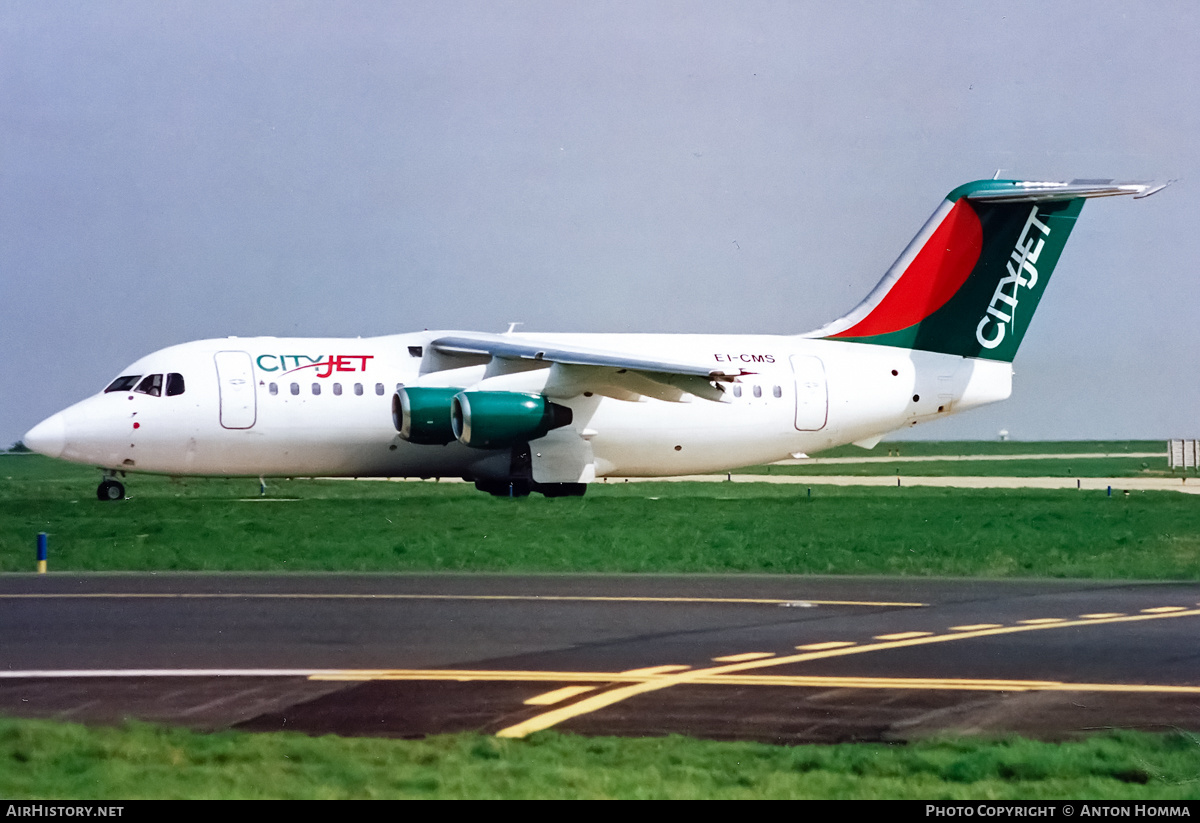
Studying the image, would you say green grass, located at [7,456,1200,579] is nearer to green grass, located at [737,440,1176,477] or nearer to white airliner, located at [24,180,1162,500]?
white airliner, located at [24,180,1162,500]

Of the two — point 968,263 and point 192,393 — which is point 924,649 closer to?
point 192,393

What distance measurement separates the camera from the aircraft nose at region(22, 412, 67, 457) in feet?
102

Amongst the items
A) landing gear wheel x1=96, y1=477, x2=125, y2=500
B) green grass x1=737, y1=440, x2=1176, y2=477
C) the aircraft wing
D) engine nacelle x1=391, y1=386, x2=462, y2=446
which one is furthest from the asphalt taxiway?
green grass x1=737, y1=440, x2=1176, y2=477

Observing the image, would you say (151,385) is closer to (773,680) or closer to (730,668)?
(730,668)

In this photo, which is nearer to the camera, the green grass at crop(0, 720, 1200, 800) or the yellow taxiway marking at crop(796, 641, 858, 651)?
the green grass at crop(0, 720, 1200, 800)

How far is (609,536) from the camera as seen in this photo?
25.6 meters

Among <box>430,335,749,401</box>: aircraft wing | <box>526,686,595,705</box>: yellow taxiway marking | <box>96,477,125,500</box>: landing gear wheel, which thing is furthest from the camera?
<box>96,477,125,500</box>: landing gear wheel

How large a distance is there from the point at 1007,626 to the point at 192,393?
1983 centimetres

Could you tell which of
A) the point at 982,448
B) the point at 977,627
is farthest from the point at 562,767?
the point at 982,448

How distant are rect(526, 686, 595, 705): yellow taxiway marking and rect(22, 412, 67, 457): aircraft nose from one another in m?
22.1

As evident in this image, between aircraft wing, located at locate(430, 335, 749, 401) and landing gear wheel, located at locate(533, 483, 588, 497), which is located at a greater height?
aircraft wing, located at locate(430, 335, 749, 401)

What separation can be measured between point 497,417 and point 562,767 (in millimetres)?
21628

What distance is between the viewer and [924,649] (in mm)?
14289

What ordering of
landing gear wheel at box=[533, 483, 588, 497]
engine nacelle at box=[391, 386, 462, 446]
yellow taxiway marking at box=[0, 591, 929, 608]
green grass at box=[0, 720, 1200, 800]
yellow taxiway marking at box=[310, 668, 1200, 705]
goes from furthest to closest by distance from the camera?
landing gear wheel at box=[533, 483, 588, 497] → engine nacelle at box=[391, 386, 462, 446] → yellow taxiway marking at box=[0, 591, 929, 608] → yellow taxiway marking at box=[310, 668, 1200, 705] → green grass at box=[0, 720, 1200, 800]
